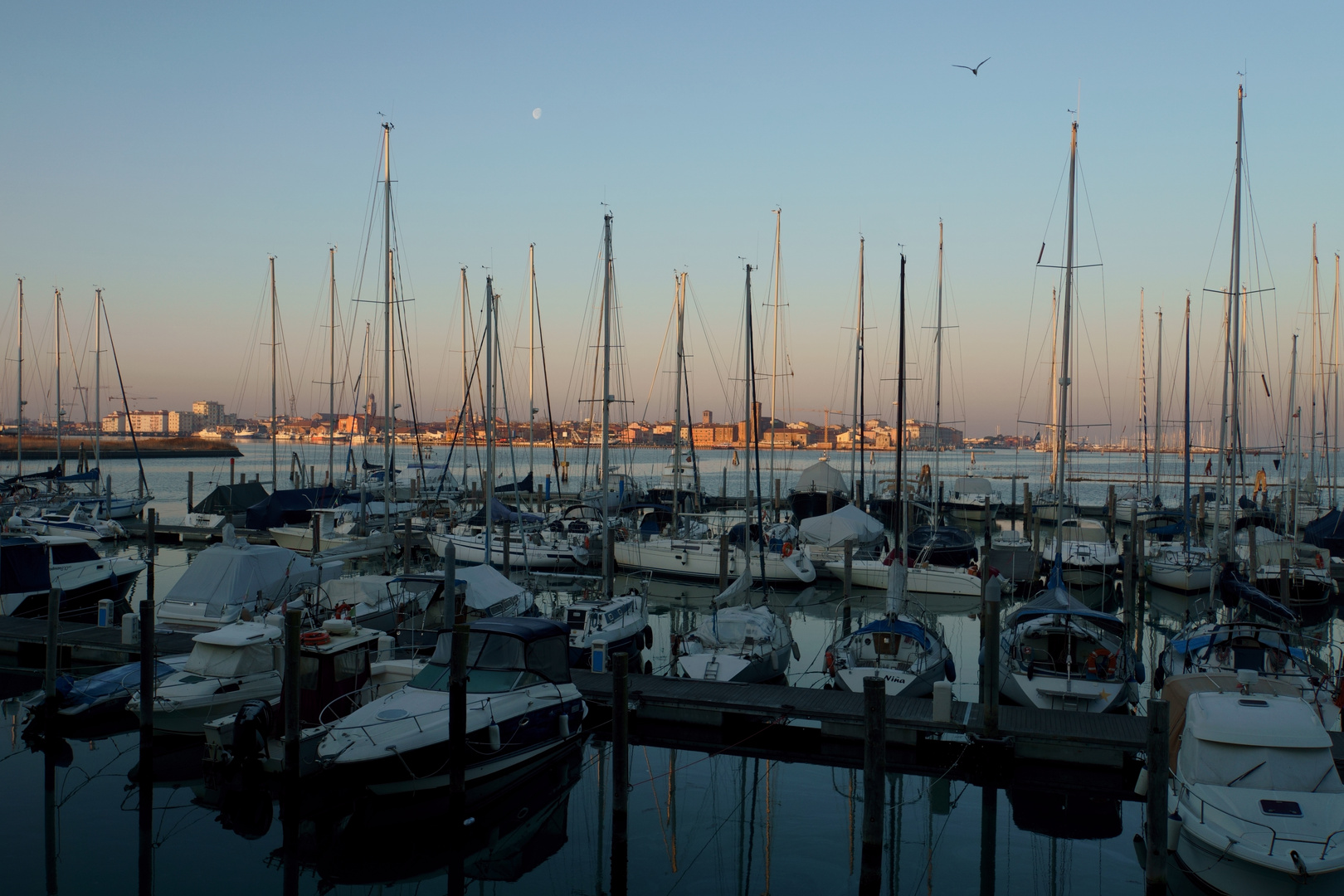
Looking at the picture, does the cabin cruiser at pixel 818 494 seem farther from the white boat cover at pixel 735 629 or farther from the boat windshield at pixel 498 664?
the boat windshield at pixel 498 664

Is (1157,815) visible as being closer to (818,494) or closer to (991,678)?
(991,678)

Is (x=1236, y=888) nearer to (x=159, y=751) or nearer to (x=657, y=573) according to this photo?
(x=159, y=751)

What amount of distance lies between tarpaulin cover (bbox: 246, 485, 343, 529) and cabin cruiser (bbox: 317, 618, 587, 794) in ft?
91.5

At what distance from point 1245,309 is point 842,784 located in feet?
95.2

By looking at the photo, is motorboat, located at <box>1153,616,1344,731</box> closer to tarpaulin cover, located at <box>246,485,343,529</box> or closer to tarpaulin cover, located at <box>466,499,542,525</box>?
tarpaulin cover, located at <box>466,499,542,525</box>

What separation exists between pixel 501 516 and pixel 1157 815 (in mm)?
28854

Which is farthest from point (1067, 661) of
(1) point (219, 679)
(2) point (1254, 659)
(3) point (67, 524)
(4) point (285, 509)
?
(3) point (67, 524)

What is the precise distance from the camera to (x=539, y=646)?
1530 cm

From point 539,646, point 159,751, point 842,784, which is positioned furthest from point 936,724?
point 159,751

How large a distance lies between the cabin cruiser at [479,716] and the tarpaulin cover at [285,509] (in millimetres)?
27896

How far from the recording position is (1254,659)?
17000 mm

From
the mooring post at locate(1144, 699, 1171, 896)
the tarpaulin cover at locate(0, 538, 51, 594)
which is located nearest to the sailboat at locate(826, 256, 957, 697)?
the mooring post at locate(1144, 699, 1171, 896)

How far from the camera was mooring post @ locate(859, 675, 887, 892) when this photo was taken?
36.9ft

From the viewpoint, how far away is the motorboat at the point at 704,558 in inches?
1286
